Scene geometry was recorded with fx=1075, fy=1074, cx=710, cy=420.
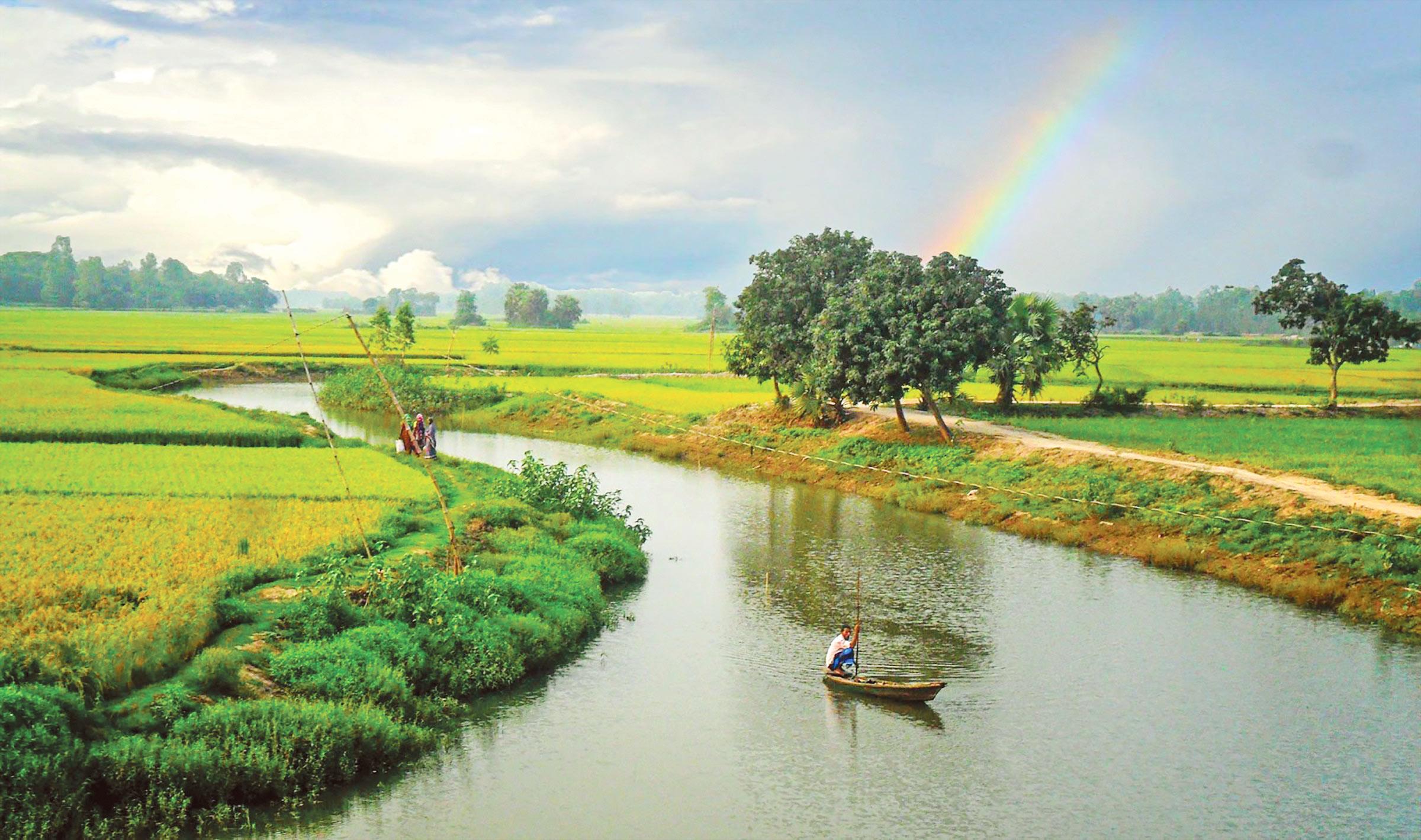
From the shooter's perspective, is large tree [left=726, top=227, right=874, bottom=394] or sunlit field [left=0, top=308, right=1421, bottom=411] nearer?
large tree [left=726, top=227, right=874, bottom=394]

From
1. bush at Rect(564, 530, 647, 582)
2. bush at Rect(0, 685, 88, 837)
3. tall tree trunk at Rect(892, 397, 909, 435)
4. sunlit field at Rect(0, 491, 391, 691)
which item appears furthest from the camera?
tall tree trunk at Rect(892, 397, 909, 435)

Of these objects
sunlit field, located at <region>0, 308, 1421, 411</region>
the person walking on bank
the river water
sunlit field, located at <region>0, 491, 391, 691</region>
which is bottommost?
the river water

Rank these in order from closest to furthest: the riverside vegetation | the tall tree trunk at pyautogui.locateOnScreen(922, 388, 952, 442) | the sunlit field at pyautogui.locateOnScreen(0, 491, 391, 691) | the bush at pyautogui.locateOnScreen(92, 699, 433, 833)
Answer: the bush at pyautogui.locateOnScreen(92, 699, 433, 833) < the riverside vegetation < the sunlit field at pyautogui.locateOnScreen(0, 491, 391, 691) < the tall tree trunk at pyautogui.locateOnScreen(922, 388, 952, 442)

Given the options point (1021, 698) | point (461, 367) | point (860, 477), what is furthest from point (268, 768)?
point (461, 367)

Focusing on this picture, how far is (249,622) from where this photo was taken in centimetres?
1633

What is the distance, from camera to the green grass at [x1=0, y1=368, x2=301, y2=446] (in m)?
34.9

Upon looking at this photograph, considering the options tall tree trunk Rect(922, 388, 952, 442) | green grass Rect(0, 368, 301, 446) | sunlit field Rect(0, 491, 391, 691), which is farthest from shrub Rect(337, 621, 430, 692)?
tall tree trunk Rect(922, 388, 952, 442)

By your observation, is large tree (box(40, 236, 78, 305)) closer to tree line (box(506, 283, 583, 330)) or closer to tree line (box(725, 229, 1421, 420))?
tree line (box(506, 283, 583, 330))

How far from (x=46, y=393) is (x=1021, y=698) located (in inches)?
1729

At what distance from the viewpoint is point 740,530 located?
2975 cm

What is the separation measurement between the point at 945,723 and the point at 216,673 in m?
10.2

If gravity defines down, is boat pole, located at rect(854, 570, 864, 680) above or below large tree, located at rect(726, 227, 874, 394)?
below

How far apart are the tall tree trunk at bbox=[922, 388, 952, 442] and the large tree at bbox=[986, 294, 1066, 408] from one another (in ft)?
18.3

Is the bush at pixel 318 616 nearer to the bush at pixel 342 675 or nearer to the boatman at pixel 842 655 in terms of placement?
the bush at pixel 342 675
